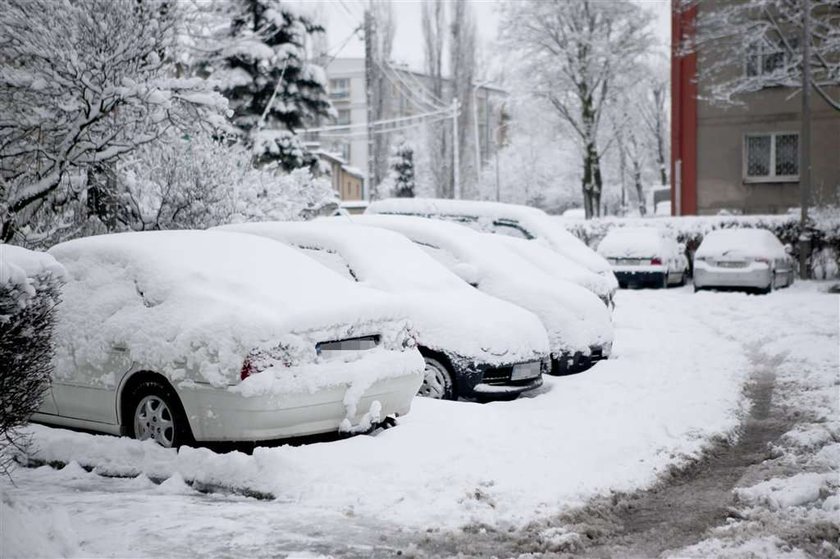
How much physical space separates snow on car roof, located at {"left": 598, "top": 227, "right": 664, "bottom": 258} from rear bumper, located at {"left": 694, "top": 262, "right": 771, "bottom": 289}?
1.59 m

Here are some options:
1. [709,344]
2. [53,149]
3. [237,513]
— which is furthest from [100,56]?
[709,344]

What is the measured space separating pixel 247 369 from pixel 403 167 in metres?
59.3

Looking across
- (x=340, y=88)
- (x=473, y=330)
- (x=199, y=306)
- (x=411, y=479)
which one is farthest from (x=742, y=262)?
(x=340, y=88)

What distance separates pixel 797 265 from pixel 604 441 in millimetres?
18180

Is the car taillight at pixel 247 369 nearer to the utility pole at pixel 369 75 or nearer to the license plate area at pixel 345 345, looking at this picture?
the license plate area at pixel 345 345

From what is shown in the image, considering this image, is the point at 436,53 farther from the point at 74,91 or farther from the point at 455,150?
the point at 74,91

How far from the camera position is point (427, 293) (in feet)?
28.2

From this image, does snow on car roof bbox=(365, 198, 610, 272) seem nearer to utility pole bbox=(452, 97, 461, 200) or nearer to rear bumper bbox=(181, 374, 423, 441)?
rear bumper bbox=(181, 374, 423, 441)

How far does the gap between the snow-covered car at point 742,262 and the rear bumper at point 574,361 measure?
10.3 meters

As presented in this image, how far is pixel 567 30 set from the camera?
3756cm

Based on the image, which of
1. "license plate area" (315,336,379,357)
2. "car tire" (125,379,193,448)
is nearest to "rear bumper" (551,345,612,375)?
"license plate area" (315,336,379,357)

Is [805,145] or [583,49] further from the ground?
[583,49]

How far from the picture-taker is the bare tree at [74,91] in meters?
9.15

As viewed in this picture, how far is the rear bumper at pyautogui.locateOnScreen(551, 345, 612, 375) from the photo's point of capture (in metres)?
9.76
